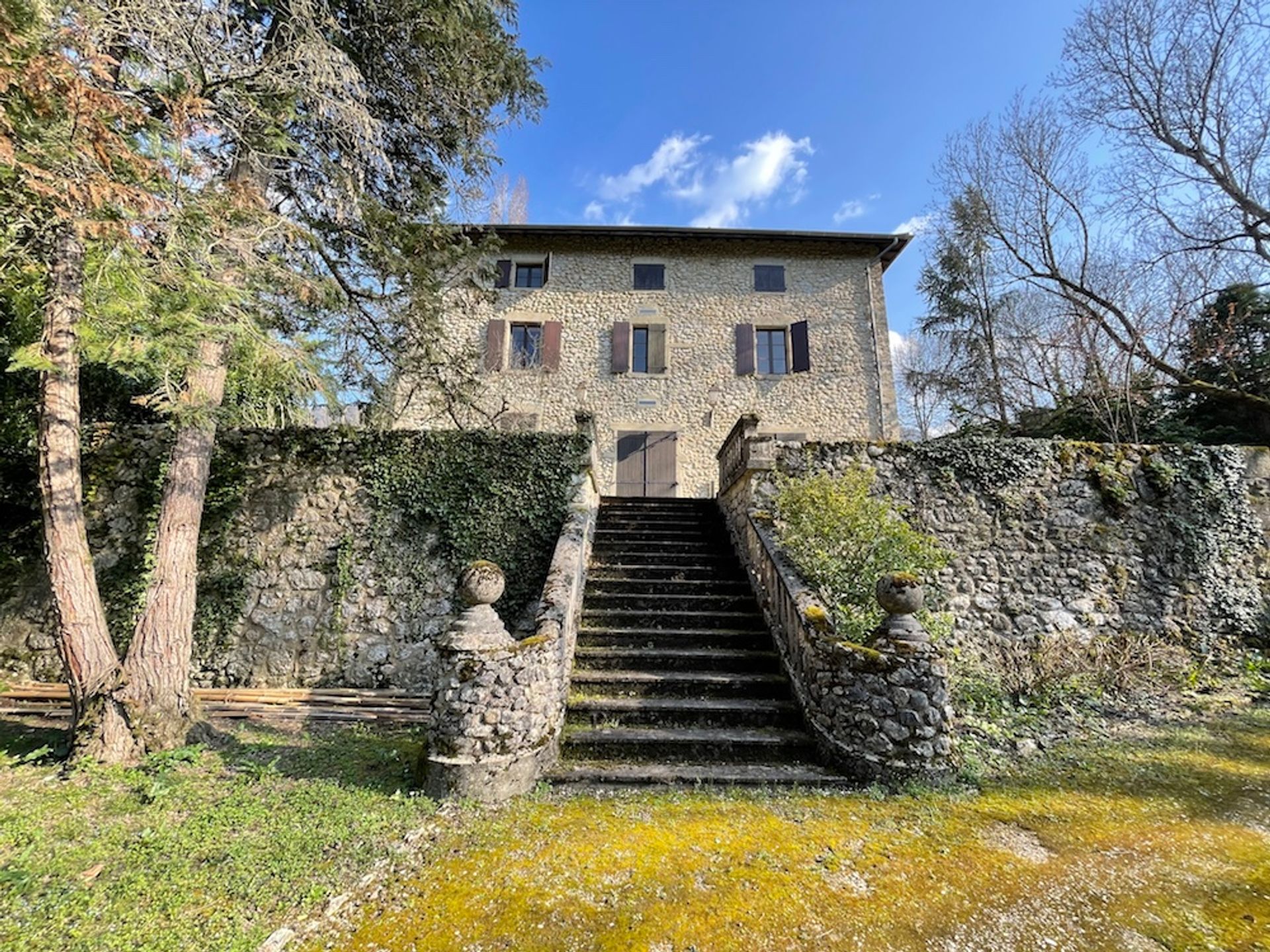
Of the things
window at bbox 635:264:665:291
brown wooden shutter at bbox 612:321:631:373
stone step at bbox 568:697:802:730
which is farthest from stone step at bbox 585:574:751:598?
window at bbox 635:264:665:291

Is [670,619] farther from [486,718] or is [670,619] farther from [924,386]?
[924,386]

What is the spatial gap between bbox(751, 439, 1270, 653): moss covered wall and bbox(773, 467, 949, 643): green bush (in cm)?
86

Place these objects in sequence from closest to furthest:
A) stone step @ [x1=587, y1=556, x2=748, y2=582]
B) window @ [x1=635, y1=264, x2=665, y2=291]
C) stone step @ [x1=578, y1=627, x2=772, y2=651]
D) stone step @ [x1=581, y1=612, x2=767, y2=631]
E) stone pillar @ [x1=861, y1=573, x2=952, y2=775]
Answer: stone pillar @ [x1=861, y1=573, x2=952, y2=775]
stone step @ [x1=578, y1=627, x2=772, y2=651]
stone step @ [x1=581, y1=612, x2=767, y2=631]
stone step @ [x1=587, y1=556, x2=748, y2=582]
window @ [x1=635, y1=264, x2=665, y2=291]

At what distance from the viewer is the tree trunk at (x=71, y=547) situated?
3809 mm

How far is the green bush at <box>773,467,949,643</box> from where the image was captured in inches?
190

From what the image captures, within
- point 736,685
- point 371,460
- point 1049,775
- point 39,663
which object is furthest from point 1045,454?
point 39,663

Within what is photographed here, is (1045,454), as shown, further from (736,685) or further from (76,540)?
(76,540)

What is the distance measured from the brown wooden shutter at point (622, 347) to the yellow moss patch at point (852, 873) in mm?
11164

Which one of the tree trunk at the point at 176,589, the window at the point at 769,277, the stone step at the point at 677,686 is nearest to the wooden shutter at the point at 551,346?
the window at the point at 769,277

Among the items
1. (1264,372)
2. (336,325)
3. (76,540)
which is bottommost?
(76,540)

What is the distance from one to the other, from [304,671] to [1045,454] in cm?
985

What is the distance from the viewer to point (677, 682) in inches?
162

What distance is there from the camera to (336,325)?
604 centimetres

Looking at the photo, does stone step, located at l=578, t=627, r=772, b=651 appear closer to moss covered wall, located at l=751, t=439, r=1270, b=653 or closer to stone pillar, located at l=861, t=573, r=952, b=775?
stone pillar, located at l=861, t=573, r=952, b=775
